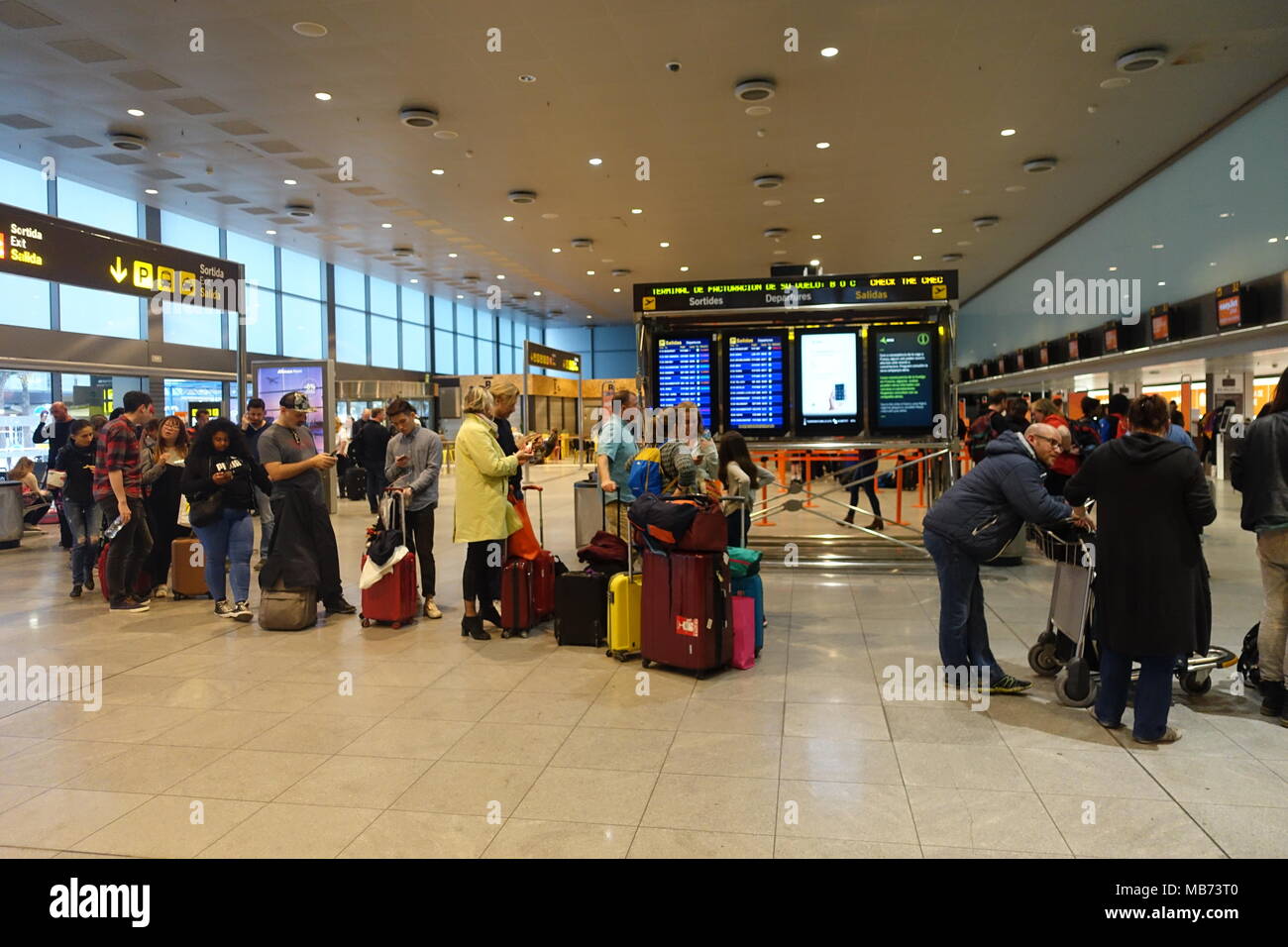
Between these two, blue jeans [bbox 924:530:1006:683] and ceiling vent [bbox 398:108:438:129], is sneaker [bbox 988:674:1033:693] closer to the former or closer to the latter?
blue jeans [bbox 924:530:1006:683]

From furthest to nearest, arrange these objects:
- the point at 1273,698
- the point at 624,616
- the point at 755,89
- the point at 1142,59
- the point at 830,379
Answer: the point at 755,89, the point at 1142,59, the point at 830,379, the point at 624,616, the point at 1273,698

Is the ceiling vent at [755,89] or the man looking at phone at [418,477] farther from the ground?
the ceiling vent at [755,89]

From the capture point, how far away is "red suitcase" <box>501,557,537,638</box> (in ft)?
18.7

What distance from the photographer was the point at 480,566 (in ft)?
18.8

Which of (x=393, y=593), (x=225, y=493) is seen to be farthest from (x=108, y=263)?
(x=393, y=593)

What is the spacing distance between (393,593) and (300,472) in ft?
3.68

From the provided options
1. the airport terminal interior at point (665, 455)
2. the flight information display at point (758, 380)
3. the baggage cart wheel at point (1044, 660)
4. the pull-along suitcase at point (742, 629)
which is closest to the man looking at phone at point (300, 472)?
the airport terminal interior at point (665, 455)

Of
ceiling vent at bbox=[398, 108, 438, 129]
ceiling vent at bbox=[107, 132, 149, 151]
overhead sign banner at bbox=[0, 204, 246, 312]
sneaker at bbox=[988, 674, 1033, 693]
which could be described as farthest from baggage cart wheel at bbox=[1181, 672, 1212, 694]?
ceiling vent at bbox=[107, 132, 149, 151]

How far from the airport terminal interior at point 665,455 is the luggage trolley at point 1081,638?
31mm

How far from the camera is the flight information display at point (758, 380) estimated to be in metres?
8.23

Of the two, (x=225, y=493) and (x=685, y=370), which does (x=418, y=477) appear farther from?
(x=685, y=370)

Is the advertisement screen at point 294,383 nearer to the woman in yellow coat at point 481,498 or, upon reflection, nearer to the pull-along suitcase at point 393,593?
the pull-along suitcase at point 393,593
